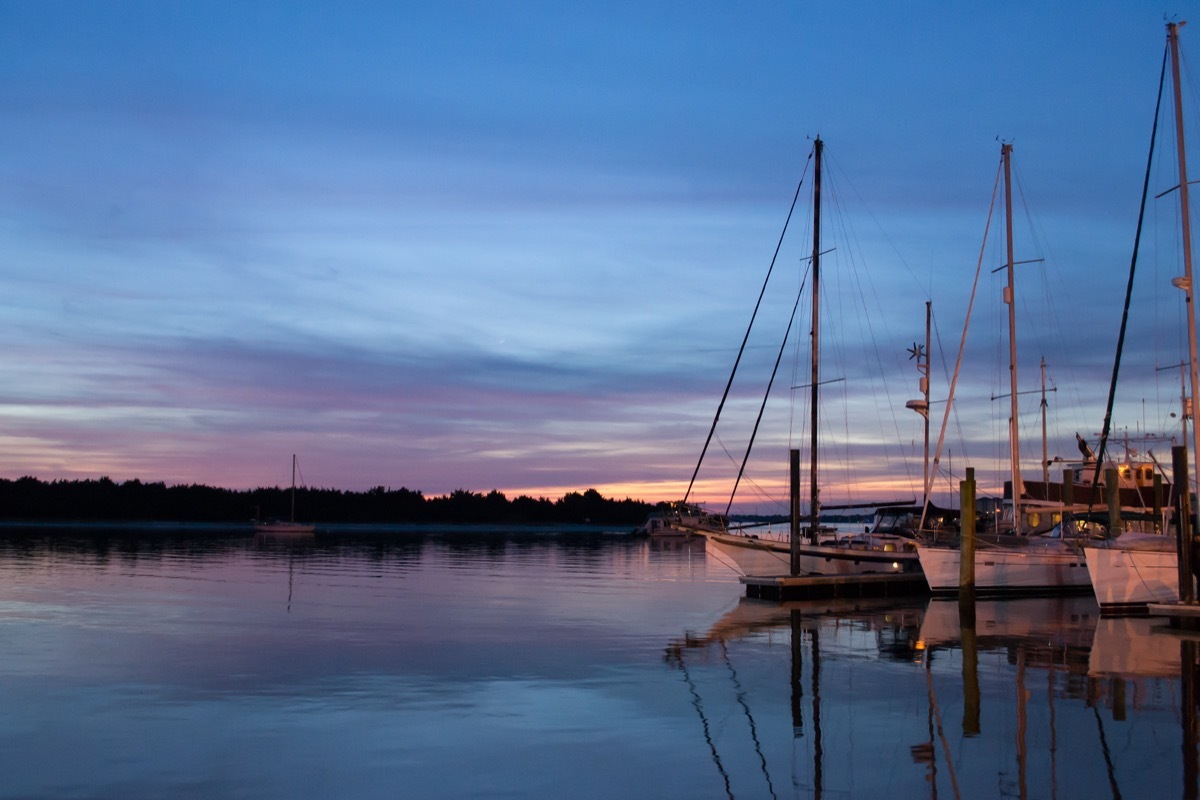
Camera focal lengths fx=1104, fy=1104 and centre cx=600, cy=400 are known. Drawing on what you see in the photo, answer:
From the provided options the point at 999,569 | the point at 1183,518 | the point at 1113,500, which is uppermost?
the point at 1113,500

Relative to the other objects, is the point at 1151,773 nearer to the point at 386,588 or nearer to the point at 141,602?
the point at 141,602

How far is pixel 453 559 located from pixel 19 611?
39.0 meters

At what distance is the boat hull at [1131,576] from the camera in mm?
30688

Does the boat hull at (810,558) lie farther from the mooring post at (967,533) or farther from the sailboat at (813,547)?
the mooring post at (967,533)

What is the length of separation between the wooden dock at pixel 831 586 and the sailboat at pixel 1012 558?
4.33 feet

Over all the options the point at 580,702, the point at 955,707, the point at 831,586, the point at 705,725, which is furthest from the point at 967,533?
the point at 705,725

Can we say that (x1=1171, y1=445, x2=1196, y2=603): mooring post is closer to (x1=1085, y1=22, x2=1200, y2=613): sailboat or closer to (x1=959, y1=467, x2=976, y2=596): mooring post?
(x1=1085, y1=22, x2=1200, y2=613): sailboat

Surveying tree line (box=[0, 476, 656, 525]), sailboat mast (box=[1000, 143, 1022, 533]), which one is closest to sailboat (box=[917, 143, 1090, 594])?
sailboat mast (box=[1000, 143, 1022, 533])

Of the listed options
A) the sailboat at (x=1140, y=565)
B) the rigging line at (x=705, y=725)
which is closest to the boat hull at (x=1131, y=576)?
the sailboat at (x=1140, y=565)

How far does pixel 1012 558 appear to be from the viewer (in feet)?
121

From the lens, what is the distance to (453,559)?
2682 inches

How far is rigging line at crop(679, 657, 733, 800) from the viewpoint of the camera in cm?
1247

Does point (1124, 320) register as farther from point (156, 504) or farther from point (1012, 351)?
point (156, 504)

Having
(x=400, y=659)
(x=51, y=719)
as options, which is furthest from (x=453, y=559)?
(x=51, y=719)
